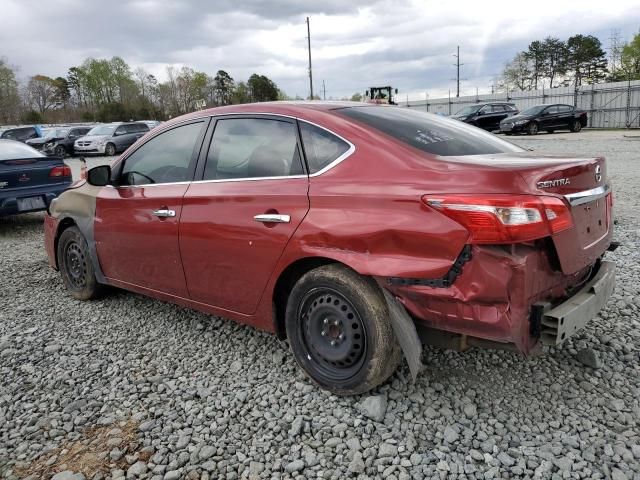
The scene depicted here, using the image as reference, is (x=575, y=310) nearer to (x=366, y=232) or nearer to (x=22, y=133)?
(x=366, y=232)

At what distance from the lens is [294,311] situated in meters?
3.04

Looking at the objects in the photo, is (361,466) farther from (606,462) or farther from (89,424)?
(89,424)

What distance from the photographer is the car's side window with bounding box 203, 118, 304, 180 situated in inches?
124

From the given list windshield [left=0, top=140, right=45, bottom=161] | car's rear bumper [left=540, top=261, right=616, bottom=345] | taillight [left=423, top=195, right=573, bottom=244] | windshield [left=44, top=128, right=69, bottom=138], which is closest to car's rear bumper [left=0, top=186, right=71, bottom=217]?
windshield [left=0, top=140, right=45, bottom=161]

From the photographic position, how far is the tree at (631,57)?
57.4 metres

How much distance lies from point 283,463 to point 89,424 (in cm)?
113

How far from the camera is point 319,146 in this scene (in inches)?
119

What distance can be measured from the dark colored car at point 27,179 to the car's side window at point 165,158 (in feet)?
14.6

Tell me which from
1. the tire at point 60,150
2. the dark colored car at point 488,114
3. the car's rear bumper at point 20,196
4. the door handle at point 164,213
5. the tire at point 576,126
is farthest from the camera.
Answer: the dark colored car at point 488,114

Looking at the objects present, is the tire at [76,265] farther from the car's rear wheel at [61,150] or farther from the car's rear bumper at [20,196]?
the car's rear wheel at [61,150]

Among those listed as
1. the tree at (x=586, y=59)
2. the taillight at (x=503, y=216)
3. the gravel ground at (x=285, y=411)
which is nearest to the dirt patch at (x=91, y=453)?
the gravel ground at (x=285, y=411)

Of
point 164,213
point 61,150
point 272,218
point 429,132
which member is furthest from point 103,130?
point 429,132

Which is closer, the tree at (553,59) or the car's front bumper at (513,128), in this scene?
the car's front bumper at (513,128)

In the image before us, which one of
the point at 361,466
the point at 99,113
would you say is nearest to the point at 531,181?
the point at 361,466
